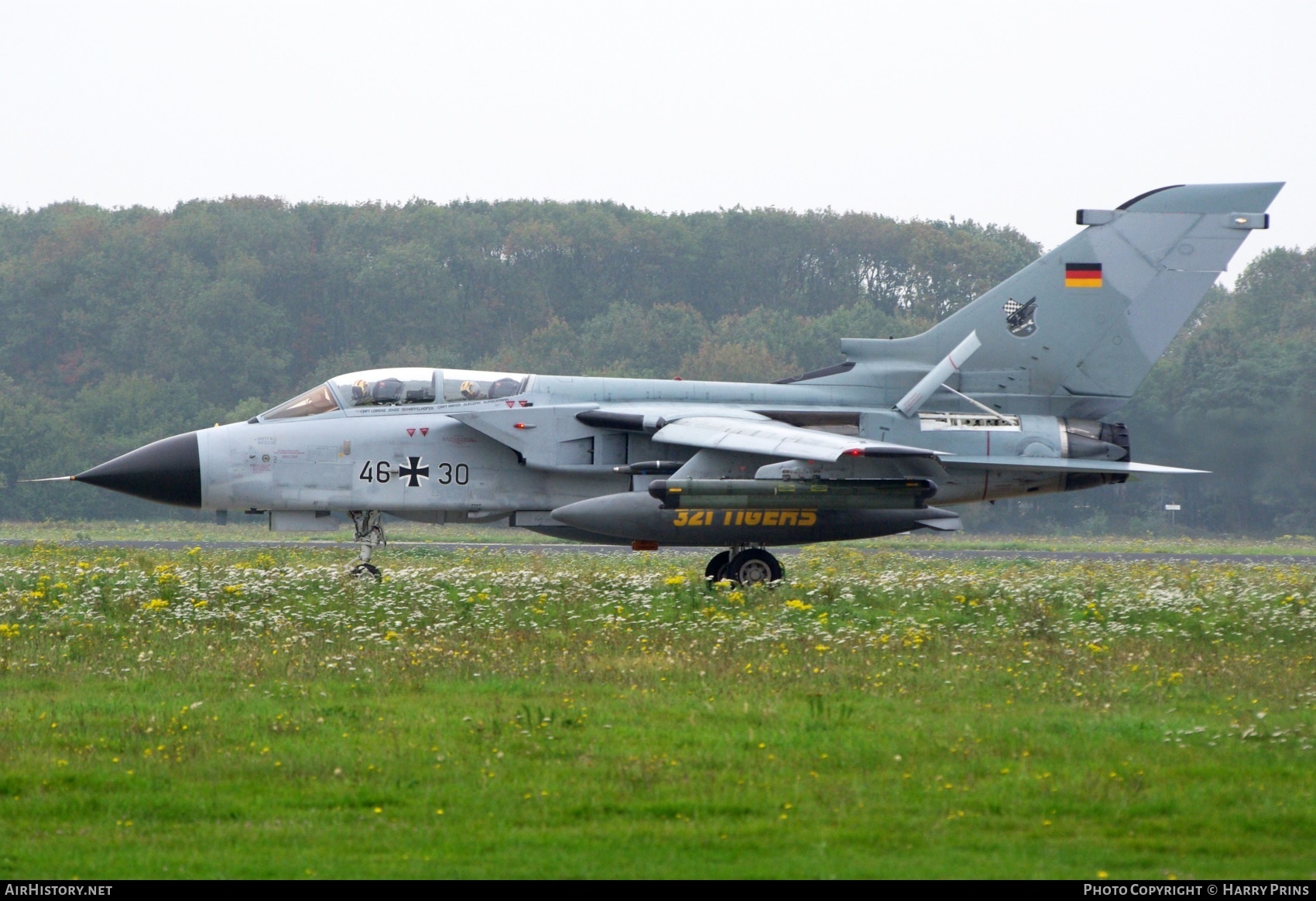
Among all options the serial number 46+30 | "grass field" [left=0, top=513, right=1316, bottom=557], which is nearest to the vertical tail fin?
the serial number 46+30

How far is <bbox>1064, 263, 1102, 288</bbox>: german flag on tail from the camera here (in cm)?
1672

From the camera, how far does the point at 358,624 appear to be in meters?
12.0

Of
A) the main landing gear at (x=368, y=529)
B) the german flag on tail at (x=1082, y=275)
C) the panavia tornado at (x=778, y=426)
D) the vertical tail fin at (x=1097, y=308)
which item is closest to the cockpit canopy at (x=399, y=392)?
the panavia tornado at (x=778, y=426)

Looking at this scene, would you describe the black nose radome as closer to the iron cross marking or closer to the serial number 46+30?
the serial number 46+30

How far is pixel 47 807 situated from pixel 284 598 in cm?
777

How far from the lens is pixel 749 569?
15703 millimetres

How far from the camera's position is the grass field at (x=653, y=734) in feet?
18.2

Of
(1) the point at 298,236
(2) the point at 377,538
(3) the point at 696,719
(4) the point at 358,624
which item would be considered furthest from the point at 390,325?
(3) the point at 696,719

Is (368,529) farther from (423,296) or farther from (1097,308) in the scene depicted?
(423,296)

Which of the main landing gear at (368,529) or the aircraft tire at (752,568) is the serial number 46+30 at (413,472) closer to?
the main landing gear at (368,529)

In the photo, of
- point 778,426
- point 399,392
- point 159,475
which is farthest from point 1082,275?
point 159,475

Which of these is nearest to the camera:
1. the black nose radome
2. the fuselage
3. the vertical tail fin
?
the black nose radome

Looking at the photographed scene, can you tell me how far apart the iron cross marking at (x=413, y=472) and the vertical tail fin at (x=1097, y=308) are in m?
5.39

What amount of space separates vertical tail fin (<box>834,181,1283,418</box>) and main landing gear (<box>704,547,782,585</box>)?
8.94ft
